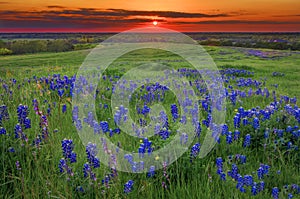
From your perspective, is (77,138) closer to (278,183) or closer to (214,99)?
(278,183)

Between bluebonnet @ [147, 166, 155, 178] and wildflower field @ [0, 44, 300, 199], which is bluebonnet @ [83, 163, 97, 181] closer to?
wildflower field @ [0, 44, 300, 199]

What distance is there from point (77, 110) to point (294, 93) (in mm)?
8971

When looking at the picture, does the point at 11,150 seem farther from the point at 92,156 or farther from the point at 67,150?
the point at 92,156

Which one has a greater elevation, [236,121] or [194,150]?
[236,121]

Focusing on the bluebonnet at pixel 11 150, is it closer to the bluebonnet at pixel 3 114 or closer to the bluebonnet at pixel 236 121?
the bluebonnet at pixel 3 114

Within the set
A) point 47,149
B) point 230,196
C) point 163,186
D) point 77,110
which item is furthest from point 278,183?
point 77,110

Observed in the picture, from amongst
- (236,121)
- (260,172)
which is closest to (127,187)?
(260,172)

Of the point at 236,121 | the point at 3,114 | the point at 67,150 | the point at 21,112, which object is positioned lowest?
the point at 67,150

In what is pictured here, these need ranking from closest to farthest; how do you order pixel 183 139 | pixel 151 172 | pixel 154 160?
pixel 151 172, pixel 154 160, pixel 183 139

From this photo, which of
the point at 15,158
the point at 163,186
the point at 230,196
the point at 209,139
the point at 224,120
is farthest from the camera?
the point at 224,120

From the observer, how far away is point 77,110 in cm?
662

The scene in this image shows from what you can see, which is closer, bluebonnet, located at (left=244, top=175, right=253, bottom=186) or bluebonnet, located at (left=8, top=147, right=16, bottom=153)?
bluebonnet, located at (left=244, top=175, right=253, bottom=186)

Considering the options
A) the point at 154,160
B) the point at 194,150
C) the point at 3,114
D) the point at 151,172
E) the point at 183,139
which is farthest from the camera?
the point at 3,114

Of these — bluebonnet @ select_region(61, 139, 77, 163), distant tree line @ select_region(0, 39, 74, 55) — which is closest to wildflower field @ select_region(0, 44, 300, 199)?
bluebonnet @ select_region(61, 139, 77, 163)
